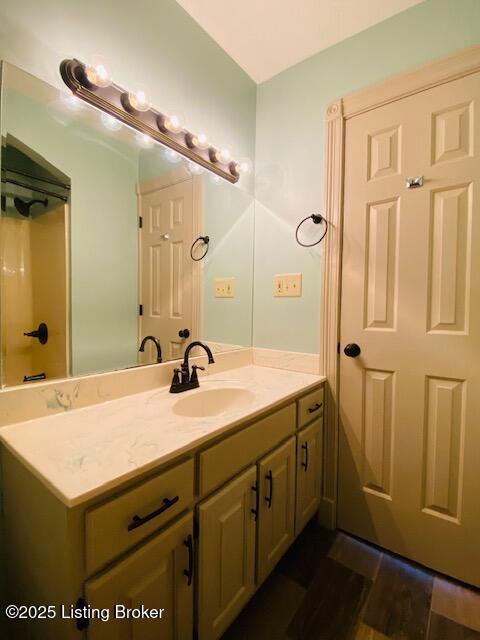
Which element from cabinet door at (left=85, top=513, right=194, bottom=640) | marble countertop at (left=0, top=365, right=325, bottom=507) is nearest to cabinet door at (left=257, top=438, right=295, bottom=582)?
marble countertop at (left=0, top=365, right=325, bottom=507)

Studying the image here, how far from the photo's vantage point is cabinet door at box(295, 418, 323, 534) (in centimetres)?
127

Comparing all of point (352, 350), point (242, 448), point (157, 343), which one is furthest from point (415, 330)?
point (157, 343)

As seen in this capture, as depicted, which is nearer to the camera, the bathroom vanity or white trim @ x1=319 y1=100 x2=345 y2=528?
the bathroom vanity

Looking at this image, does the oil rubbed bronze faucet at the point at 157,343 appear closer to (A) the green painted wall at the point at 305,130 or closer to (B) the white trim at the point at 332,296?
(A) the green painted wall at the point at 305,130

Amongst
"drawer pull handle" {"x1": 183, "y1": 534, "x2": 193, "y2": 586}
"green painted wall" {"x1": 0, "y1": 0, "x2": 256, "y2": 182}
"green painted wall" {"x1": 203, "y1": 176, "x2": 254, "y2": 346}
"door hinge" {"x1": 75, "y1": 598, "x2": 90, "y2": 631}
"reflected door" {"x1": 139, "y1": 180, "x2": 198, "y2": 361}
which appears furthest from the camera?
"green painted wall" {"x1": 203, "y1": 176, "x2": 254, "y2": 346}

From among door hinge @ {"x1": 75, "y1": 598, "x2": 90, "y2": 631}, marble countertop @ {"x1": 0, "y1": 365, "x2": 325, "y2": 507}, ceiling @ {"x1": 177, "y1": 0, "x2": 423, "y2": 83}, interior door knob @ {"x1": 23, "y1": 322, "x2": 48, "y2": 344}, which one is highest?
ceiling @ {"x1": 177, "y1": 0, "x2": 423, "y2": 83}

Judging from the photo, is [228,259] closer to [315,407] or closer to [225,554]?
[315,407]

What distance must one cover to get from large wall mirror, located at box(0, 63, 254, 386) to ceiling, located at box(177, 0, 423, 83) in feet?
2.19

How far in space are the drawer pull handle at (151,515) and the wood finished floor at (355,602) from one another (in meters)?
0.74

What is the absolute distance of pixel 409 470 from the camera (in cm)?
130

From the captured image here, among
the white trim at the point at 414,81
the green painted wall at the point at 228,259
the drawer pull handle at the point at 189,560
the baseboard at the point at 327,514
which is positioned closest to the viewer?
the drawer pull handle at the point at 189,560

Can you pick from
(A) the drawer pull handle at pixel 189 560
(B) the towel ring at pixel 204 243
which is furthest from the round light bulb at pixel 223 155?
(A) the drawer pull handle at pixel 189 560

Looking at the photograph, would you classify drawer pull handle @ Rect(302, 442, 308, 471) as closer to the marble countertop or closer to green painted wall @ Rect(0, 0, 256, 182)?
the marble countertop

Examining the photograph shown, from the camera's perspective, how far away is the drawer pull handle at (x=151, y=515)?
62 centimetres
